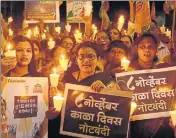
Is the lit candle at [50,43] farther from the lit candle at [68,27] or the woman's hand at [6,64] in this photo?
the woman's hand at [6,64]

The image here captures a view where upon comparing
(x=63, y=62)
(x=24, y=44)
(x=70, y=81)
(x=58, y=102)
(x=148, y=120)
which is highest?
(x=24, y=44)

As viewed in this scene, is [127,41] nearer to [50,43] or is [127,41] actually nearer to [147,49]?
[147,49]

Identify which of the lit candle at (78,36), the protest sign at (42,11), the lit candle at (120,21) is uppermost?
the protest sign at (42,11)

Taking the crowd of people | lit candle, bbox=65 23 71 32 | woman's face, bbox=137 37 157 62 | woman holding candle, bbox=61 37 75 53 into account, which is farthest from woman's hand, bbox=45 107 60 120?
woman's face, bbox=137 37 157 62

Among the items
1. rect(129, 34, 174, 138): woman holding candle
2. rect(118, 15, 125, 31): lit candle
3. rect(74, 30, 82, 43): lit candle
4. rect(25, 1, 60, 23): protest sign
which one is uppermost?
rect(25, 1, 60, 23): protest sign

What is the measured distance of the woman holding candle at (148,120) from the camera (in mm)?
1823

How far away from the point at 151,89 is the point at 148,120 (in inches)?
6.9

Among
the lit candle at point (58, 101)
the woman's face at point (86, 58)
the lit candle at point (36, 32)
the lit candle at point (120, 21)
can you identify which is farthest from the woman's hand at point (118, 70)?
the lit candle at point (36, 32)

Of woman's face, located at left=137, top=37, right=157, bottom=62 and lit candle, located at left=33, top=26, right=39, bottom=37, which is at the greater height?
lit candle, located at left=33, top=26, right=39, bottom=37

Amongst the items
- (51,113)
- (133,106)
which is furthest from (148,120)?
(51,113)

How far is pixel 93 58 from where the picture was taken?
6.01 feet

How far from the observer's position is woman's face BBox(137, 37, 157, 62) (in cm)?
182

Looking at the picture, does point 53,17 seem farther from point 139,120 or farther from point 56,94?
point 139,120

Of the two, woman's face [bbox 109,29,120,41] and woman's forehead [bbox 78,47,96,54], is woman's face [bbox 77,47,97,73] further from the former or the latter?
woman's face [bbox 109,29,120,41]
